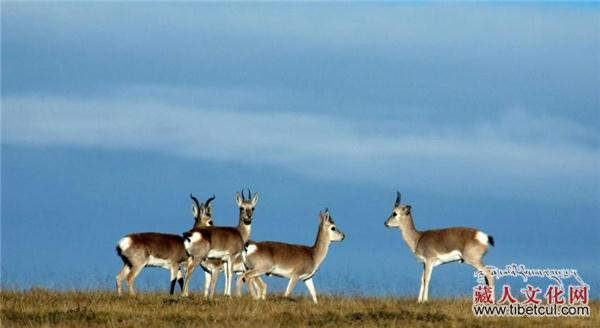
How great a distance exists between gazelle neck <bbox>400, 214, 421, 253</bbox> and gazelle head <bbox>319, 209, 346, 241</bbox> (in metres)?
1.29

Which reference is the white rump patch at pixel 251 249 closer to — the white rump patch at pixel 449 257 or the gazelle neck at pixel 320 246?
the gazelle neck at pixel 320 246

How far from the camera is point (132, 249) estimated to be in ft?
74.2

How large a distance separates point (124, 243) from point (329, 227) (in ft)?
14.7

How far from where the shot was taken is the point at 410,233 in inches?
954

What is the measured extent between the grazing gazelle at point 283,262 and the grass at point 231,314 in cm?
152

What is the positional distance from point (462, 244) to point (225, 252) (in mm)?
4802

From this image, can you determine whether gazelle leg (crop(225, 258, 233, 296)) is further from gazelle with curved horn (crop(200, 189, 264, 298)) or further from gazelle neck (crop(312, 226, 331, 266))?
gazelle neck (crop(312, 226, 331, 266))

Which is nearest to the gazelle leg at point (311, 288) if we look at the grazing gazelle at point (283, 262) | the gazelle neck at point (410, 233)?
the grazing gazelle at point (283, 262)

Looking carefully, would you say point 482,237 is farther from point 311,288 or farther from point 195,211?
point 195,211

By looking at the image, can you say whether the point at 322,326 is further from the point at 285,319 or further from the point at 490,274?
the point at 490,274

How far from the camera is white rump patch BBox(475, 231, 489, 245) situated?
883 inches

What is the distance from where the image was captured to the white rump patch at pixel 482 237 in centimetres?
A: 2242

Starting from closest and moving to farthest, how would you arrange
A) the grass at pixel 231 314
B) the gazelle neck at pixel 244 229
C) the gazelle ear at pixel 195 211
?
1. the grass at pixel 231 314
2. the gazelle neck at pixel 244 229
3. the gazelle ear at pixel 195 211

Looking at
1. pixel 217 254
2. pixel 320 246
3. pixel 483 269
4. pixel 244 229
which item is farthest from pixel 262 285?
pixel 483 269
